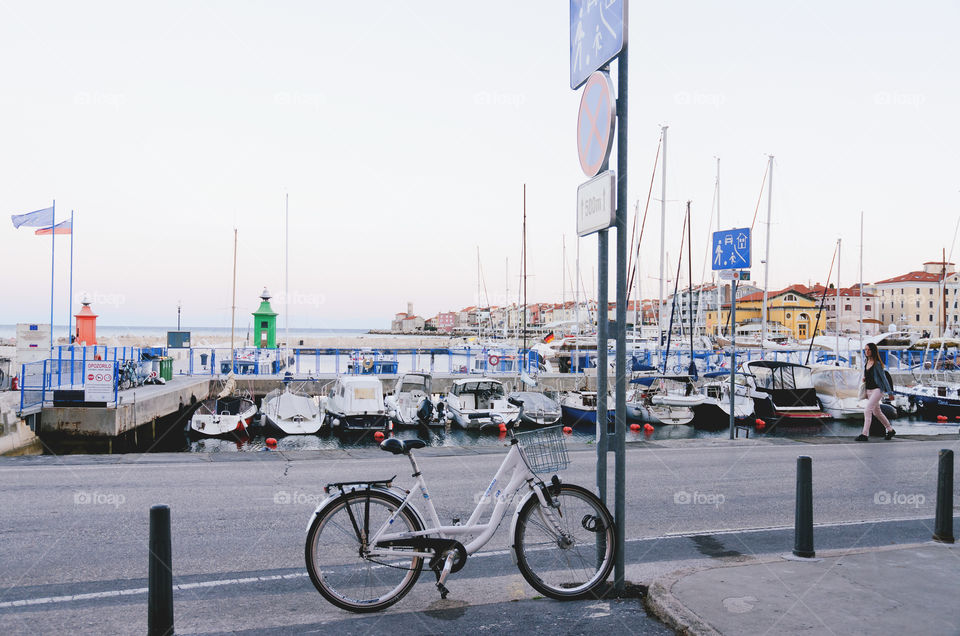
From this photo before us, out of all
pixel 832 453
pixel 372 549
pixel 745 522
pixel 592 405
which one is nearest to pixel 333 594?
pixel 372 549

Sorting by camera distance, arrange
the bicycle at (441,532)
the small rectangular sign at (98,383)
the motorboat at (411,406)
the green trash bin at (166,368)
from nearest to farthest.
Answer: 1. the bicycle at (441,532)
2. the small rectangular sign at (98,383)
3. the motorboat at (411,406)
4. the green trash bin at (166,368)

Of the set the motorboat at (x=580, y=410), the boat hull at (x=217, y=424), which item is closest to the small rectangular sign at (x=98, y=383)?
the boat hull at (x=217, y=424)

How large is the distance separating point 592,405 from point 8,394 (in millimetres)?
20235

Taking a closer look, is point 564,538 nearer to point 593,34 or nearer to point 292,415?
point 593,34

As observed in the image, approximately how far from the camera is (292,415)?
24.8m

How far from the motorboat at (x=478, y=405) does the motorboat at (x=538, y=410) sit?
0.47 metres

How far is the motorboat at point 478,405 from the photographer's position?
2500 cm

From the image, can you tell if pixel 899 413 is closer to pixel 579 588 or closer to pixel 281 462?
pixel 281 462

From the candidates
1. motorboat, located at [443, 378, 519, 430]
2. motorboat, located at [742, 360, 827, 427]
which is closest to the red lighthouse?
motorboat, located at [443, 378, 519, 430]

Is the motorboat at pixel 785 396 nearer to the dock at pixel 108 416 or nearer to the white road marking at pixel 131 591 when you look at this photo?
the dock at pixel 108 416

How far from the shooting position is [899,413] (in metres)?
31.7

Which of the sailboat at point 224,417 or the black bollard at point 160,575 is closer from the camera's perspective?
the black bollard at point 160,575

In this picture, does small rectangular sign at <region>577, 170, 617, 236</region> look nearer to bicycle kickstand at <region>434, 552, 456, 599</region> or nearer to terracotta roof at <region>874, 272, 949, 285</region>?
bicycle kickstand at <region>434, 552, 456, 599</region>

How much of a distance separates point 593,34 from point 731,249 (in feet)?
31.4
